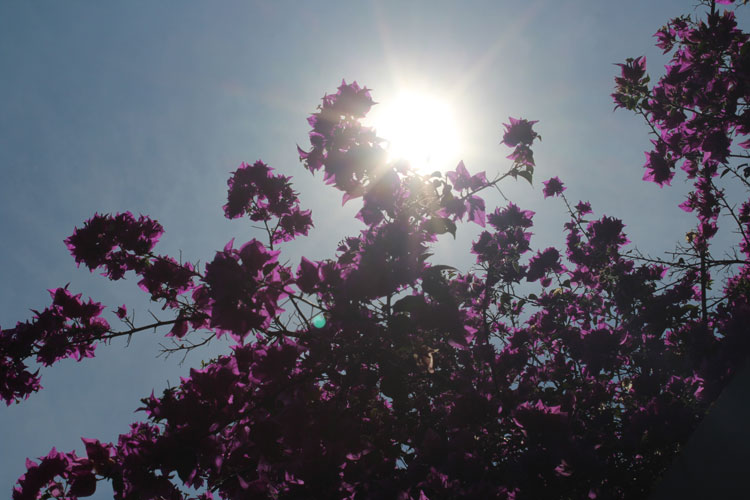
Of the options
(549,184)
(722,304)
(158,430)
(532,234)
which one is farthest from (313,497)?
(549,184)

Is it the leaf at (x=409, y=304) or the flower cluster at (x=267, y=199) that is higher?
the flower cluster at (x=267, y=199)

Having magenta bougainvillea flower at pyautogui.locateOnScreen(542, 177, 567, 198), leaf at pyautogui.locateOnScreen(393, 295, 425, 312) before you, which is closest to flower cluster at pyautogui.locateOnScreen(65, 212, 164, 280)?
leaf at pyautogui.locateOnScreen(393, 295, 425, 312)

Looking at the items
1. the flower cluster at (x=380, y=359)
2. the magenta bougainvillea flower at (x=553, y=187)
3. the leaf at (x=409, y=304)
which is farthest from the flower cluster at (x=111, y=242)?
the magenta bougainvillea flower at (x=553, y=187)

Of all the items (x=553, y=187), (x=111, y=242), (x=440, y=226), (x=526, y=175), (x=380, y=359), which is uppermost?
(x=553, y=187)

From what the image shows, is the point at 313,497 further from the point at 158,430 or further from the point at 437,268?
the point at 437,268

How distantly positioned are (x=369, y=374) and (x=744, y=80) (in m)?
4.48

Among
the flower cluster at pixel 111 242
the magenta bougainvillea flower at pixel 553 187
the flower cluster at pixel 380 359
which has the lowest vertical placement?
the flower cluster at pixel 380 359

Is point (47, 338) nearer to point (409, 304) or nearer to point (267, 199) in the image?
point (267, 199)

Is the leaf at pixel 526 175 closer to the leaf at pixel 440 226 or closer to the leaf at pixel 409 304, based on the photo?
the leaf at pixel 440 226

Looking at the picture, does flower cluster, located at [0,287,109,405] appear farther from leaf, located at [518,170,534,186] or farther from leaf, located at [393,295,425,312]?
leaf, located at [518,170,534,186]

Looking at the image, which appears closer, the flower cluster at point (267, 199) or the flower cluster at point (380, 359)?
the flower cluster at point (380, 359)

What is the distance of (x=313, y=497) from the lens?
2.45 metres

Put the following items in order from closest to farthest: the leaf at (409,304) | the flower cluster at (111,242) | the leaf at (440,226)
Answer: the leaf at (409,304) < the leaf at (440,226) < the flower cluster at (111,242)

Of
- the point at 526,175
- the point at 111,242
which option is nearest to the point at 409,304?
the point at 526,175
